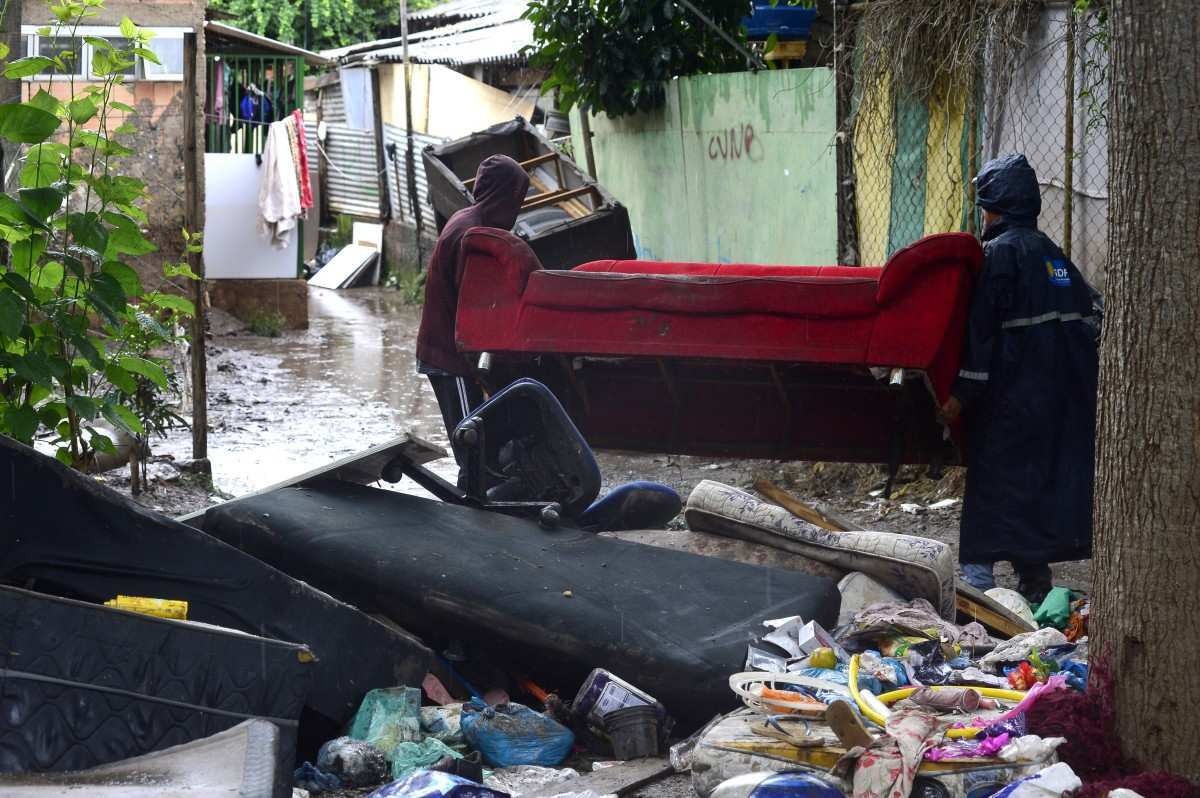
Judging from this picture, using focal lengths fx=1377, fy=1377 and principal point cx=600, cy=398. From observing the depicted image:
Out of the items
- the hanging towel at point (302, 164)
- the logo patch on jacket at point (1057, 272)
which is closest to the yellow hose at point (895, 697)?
the logo patch on jacket at point (1057, 272)

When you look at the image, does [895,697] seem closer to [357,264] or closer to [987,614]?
[987,614]

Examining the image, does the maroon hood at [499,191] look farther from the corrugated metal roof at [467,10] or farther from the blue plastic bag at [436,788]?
the corrugated metal roof at [467,10]

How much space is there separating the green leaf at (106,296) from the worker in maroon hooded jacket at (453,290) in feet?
5.57

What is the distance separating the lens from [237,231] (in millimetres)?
13852

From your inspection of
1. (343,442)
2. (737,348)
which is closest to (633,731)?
(737,348)

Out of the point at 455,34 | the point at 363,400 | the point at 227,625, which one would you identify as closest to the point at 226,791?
the point at 227,625

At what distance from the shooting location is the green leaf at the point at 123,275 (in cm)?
458

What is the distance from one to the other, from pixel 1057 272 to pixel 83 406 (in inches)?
137

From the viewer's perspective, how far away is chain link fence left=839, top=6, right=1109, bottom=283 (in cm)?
632

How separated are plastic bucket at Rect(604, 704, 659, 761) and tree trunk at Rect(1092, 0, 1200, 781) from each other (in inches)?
46.8

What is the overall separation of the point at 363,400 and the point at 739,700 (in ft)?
21.8

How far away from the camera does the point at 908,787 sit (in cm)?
293

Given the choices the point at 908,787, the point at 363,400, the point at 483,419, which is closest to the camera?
the point at 908,787

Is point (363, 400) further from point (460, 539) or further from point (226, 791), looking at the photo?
point (226, 791)
